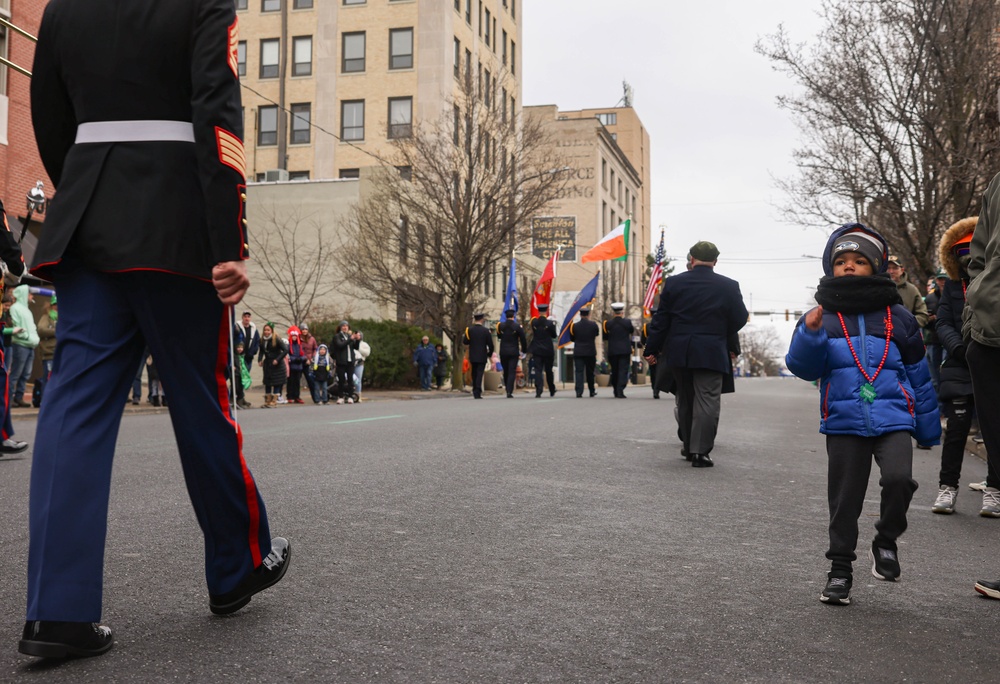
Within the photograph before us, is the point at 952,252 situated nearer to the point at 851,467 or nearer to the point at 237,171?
the point at 851,467

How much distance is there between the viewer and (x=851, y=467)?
14.8ft

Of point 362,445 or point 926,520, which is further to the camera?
point 362,445

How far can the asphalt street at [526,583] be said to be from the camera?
3.35m

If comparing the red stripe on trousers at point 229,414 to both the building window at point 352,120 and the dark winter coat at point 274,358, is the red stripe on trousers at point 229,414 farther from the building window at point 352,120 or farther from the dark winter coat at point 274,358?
the building window at point 352,120

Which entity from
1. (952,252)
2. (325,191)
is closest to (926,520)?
(952,252)

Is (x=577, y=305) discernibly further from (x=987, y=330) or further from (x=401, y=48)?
(x=401, y=48)

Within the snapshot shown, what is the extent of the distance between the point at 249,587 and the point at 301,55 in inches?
2057

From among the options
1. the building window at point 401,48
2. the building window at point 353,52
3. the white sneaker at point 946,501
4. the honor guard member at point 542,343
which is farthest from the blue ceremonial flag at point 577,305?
the building window at point 353,52

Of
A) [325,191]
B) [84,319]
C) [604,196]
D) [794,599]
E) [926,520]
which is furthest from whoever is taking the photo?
[604,196]

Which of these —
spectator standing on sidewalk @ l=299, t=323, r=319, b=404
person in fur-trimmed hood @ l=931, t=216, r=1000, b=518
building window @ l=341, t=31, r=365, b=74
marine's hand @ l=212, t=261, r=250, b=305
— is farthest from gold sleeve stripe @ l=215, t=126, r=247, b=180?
building window @ l=341, t=31, r=365, b=74

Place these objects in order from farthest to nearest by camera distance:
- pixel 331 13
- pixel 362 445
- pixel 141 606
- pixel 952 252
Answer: pixel 331 13 → pixel 362 445 → pixel 952 252 → pixel 141 606

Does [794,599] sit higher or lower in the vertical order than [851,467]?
lower

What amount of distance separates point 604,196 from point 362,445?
84.4 m

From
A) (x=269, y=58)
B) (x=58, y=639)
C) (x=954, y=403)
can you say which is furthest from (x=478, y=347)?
(x=269, y=58)
